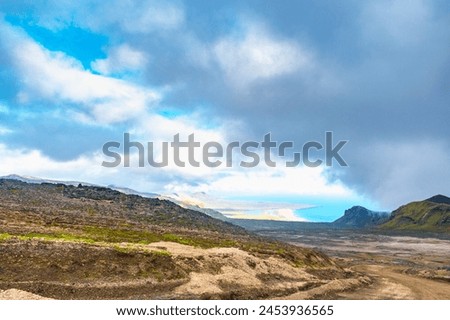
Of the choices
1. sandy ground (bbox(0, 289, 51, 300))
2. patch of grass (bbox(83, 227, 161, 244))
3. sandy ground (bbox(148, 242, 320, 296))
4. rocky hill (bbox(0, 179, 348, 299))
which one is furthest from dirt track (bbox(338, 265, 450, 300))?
sandy ground (bbox(0, 289, 51, 300))

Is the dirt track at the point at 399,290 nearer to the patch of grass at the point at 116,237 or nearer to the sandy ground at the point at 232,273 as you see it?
the sandy ground at the point at 232,273

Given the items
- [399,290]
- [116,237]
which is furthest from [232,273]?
[399,290]

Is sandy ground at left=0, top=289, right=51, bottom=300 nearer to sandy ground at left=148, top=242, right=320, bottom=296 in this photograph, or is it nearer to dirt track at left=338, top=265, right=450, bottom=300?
sandy ground at left=148, top=242, right=320, bottom=296

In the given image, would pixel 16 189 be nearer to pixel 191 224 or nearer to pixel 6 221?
pixel 191 224

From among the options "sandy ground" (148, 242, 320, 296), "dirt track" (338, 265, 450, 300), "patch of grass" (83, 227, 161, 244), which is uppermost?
"patch of grass" (83, 227, 161, 244)

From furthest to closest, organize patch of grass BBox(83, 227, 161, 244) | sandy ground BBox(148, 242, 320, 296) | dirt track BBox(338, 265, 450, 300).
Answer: patch of grass BBox(83, 227, 161, 244) → dirt track BBox(338, 265, 450, 300) → sandy ground BBox(148, 242, 320, 296)

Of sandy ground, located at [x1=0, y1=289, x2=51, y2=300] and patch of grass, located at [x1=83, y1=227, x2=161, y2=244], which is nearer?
sandy ground, located at [x1=0, y1=289, x2=51, y2=300]

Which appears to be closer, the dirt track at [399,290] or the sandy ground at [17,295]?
the sandy ground at [17,295]

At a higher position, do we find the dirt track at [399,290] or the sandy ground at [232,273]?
the sandy ground at [232,273]

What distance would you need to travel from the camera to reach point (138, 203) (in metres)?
174

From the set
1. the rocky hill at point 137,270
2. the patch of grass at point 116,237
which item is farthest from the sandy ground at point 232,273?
the patch of grass at point 116,237

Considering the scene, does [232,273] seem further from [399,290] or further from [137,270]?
[399,290]

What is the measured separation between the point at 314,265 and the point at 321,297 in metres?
29.7

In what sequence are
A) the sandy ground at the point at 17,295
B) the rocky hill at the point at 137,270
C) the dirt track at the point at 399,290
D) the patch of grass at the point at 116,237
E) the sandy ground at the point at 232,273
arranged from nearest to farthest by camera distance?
the sandy ground at the point at 17,295, the rocky hill at the point at 137,270, the sandy ground at the point at 232,273, the dirt track at the point at 399,290, the patch of grass at the point at 116,237
